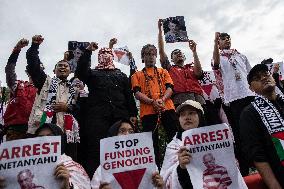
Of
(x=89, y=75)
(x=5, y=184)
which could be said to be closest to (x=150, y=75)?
(x=89, y=75)

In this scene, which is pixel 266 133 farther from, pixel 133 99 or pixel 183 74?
pixel 183 74

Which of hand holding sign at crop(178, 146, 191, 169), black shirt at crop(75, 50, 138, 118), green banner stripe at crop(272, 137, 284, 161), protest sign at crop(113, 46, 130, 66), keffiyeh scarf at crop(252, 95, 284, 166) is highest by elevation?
protest sign at crop(113, 46, 130, 66)

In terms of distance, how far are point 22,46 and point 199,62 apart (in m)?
3.12

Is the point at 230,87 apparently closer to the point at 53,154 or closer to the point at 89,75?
the point at 89,75

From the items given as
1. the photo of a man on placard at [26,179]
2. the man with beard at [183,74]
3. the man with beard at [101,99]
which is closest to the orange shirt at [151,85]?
the man with beard at [101,99]

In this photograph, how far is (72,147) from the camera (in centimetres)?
512

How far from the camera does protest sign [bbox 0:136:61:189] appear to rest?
9.51 feet

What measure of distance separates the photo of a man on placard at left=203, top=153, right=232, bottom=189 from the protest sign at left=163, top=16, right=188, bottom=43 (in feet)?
13.1

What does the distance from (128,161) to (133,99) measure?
294 centimetres

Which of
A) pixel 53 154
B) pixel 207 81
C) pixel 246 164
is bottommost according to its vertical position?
pixel 53 154

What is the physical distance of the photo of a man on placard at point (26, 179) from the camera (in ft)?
9.41

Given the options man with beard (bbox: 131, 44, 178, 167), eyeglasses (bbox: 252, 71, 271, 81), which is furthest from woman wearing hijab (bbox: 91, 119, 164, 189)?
eyeglasses (bbox: 252, 71, 271, 81)

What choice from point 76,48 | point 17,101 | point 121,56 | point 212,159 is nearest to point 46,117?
point 17,101

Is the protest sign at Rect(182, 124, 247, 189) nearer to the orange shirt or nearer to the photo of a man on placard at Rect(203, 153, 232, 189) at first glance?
the photo of a man on placard at Rect(203, 153, 232, 189)
